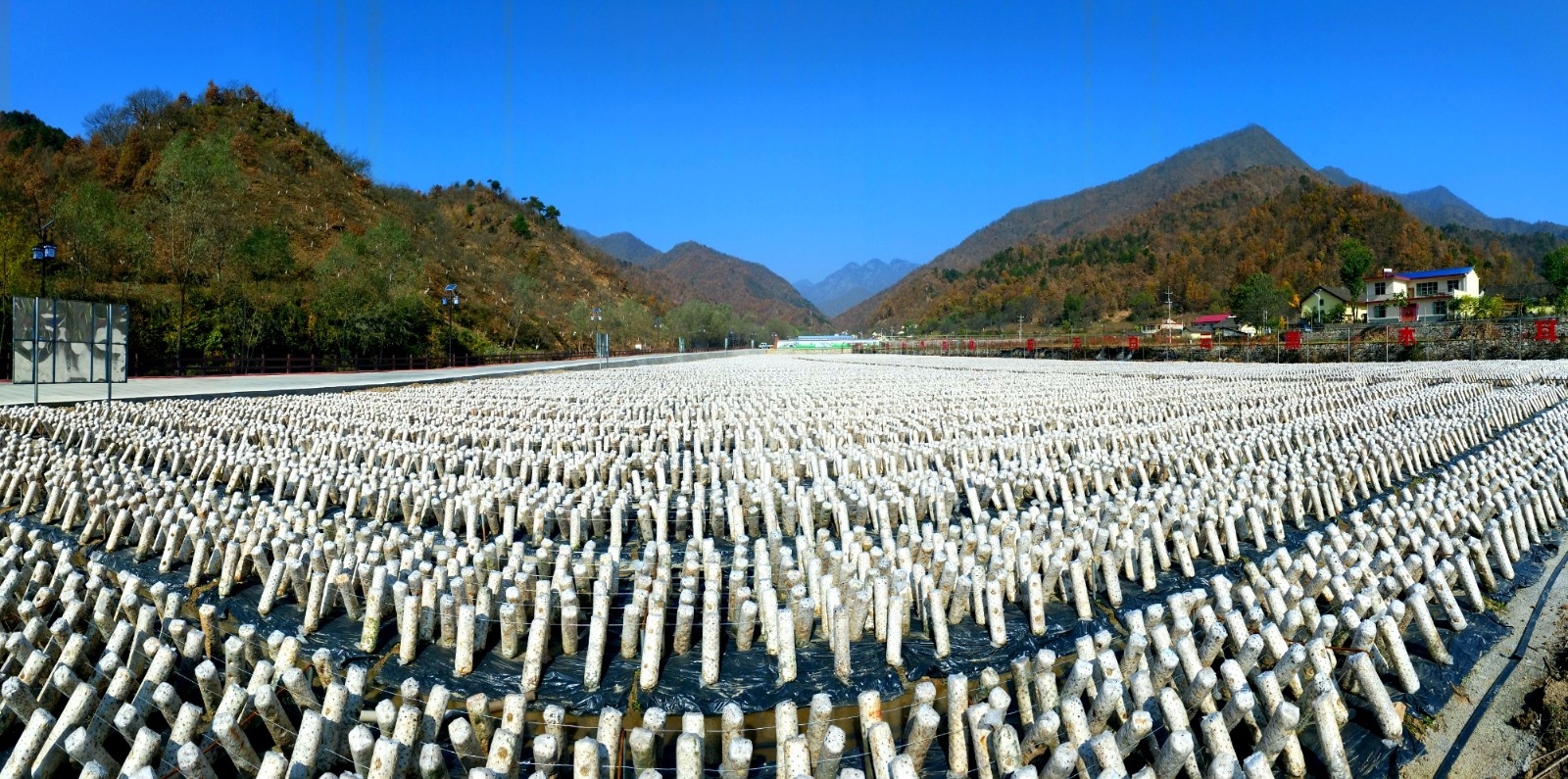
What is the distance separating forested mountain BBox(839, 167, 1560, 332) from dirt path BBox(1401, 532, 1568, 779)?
99909 millimetres

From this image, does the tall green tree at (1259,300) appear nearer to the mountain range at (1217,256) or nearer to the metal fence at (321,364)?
the mountain range at (1217,256)

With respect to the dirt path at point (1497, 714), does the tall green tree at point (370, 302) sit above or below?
above

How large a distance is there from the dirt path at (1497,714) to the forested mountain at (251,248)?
3824 cm

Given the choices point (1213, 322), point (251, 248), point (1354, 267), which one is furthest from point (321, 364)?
point (1354, 267)

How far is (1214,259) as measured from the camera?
132 meters

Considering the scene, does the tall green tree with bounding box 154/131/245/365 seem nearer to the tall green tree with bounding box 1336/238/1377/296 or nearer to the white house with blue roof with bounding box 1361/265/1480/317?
the white house with blue roof with bounding box 1361/265/1480/317

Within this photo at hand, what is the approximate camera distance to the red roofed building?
3398 inches

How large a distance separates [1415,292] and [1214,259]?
173ft

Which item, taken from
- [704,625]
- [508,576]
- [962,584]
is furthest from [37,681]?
[962,584]

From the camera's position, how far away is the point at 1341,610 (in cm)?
408

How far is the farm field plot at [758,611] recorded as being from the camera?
10.0 feet

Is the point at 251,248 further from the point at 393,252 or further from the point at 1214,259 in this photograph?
the point at 1214,259

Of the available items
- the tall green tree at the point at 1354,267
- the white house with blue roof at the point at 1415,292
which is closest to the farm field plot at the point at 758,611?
the white house with blue roof at the point at 1415,292

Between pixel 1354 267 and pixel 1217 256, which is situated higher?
pixel 1217 256
